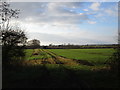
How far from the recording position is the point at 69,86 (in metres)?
9.32

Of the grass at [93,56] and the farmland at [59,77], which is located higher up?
the farmland at [59,77]

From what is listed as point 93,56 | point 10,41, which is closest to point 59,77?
point 10,41

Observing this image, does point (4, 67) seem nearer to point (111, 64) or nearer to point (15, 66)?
point (15, 66)

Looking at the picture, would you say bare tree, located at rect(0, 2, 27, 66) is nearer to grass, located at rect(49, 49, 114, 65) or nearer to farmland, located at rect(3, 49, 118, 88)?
farmland, located at rect(3, 49, 118, 88)

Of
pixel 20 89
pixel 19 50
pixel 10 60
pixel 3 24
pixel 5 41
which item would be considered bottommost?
pixel 20 89

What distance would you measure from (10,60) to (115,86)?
1206 cm

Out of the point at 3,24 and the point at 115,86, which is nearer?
the point at 115,86

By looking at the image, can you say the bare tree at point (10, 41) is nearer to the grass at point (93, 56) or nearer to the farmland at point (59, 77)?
the farmland at point (59, 77)

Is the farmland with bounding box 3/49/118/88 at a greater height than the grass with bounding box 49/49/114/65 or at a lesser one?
greater

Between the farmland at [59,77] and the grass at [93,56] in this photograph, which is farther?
the grass at [93,56]

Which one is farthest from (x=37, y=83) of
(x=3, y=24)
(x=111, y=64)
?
(x=3, y=24)

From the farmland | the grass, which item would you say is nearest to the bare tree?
the farmland

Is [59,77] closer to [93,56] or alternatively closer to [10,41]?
[10,41]

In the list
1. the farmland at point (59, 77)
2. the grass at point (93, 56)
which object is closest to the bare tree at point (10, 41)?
the farmland at point (59, 77)
